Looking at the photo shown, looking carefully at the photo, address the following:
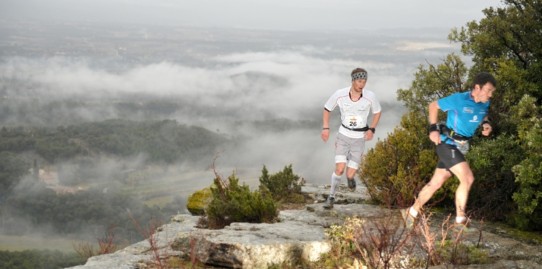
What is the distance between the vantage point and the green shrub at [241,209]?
995 centimetres

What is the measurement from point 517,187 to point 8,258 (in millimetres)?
92801

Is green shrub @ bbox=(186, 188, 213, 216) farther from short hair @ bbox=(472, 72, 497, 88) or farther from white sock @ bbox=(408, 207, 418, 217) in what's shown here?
short hair @ bbox=(472, 72, 497, 88)

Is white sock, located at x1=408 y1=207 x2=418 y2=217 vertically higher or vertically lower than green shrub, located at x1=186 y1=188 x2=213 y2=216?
higher

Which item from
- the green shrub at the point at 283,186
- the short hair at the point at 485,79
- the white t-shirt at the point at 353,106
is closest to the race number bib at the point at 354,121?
the white t-shirt at the point at 353,106

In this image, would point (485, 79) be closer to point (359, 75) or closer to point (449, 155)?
point (449, 155)

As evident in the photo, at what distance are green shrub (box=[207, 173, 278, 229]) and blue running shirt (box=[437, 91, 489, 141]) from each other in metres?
4.10

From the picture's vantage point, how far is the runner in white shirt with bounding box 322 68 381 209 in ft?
30.2

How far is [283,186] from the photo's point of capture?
49.5ft

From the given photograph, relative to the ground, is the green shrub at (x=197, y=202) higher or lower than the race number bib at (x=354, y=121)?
lower

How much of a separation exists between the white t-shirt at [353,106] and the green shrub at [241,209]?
2.25 meters

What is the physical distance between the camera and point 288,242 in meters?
7.69

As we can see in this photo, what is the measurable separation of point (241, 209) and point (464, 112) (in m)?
4.79

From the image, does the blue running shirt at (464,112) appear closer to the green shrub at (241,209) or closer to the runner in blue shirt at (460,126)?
the runner in blue shirt at (460,126)

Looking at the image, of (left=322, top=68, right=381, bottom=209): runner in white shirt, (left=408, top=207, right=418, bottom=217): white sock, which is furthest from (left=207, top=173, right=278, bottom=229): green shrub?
(left=408, top=207, right=418, bottom=217): white sock
